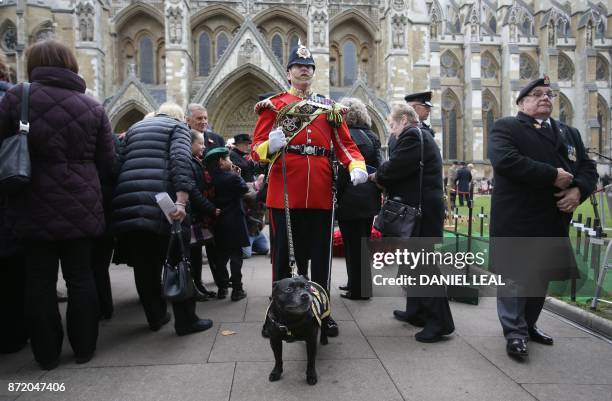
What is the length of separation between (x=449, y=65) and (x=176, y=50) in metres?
28.2

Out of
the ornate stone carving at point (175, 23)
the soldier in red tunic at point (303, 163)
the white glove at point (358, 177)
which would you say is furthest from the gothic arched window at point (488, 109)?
the white glove at point (358, 177)

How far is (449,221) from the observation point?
41.0 ft

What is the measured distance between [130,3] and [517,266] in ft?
77.3

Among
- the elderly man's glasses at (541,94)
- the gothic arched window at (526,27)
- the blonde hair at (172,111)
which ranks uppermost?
the gothic arched window at (526,27)

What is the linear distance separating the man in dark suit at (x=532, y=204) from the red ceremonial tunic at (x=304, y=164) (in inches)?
48.6

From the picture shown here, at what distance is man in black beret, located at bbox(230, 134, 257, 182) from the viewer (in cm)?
681

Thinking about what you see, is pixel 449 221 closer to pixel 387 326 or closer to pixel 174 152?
pixel 387 326

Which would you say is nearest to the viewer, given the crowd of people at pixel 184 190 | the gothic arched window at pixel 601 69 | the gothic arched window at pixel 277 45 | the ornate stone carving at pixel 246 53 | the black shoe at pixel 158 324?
the crowd of people at pixel 184 190

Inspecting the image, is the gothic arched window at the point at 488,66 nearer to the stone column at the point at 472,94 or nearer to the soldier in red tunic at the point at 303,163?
the stone column at the point at 472,94

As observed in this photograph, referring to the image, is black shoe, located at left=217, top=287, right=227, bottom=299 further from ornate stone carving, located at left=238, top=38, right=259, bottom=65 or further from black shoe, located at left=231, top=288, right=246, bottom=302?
ornate stone carving, located at left=238, top=38, right=259, bottom=65

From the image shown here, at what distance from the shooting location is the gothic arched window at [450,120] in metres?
38.2

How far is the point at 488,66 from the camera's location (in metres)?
39.8

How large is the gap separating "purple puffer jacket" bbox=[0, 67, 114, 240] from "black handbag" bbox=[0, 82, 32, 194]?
89 millimetres

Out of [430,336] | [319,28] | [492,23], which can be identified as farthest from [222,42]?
[492,23]
